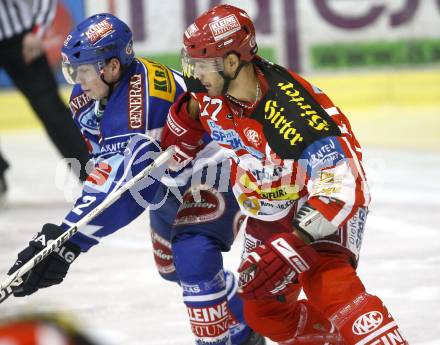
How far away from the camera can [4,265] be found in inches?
186

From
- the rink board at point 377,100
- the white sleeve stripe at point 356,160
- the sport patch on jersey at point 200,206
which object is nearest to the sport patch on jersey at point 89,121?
the sport patch on jersey at point 200,206

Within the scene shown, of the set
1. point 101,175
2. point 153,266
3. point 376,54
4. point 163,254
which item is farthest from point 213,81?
point 376,54

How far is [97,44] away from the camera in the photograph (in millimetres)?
3154

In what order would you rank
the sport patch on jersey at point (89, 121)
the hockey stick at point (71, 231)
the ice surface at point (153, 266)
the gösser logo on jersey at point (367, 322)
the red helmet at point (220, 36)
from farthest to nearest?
1. the ice surface at point (153, 266)
2. the sport patch on jersey at point (89, 121)
3. the hockey stick at point (71, 231)
4. the red helmet at point (220, 36)
5. the gösser logo on jersey at point (367, 322)

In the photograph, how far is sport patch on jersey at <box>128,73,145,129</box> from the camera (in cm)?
308

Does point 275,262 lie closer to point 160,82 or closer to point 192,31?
point 192,31

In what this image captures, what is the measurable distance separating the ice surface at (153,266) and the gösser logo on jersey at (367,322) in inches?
34.9

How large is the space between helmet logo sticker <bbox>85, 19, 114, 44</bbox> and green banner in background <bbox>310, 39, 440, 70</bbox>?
6181mm

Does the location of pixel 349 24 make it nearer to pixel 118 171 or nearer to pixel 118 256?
pixel 118 256

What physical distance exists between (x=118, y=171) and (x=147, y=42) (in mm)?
6016

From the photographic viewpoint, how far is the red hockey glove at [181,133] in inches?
121

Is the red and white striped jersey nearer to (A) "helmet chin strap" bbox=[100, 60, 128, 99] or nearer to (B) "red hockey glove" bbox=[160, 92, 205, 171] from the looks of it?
(B) "red hockey glove" bbox=[160, 92, 205, 171]

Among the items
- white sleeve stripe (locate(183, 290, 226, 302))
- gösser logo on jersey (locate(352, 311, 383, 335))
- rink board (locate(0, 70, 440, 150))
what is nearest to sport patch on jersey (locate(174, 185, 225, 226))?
white sleeve stripe (locate(183, 290, 226, 302))

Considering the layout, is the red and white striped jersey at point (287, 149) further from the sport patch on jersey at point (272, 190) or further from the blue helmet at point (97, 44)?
the blue helmet at point (97, 44)
